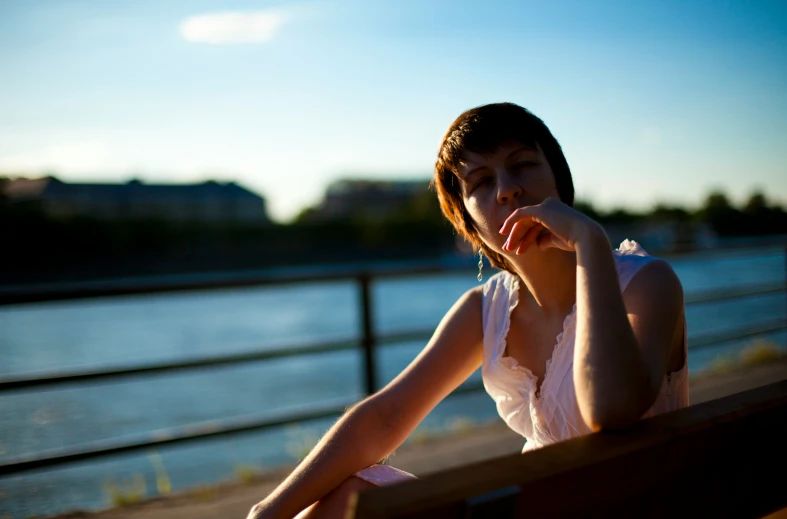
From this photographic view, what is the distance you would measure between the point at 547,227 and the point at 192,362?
2.43 meters

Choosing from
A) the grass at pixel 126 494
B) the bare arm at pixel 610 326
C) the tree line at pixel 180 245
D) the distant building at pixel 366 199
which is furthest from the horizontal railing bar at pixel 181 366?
the distant building at pixel 366 199

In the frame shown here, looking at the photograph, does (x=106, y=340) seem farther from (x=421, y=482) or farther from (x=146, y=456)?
(x=421, y=482)

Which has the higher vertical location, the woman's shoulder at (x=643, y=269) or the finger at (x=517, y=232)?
the finger at (x=517, y=232)

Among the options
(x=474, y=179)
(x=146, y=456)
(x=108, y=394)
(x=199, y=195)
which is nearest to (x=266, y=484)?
(x=474, y=179)

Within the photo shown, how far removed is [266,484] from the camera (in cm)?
291

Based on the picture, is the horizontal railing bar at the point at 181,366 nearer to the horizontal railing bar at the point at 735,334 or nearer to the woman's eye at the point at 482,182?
the horizontal railing bar at the point at 735,334

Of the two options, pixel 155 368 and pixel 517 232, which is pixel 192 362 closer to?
pixel 155 368

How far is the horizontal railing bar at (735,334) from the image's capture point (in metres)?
4.94

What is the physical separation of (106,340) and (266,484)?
74.5ft

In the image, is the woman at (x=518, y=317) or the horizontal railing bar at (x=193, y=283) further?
the horizontal railing bar at (x=193, y=283)

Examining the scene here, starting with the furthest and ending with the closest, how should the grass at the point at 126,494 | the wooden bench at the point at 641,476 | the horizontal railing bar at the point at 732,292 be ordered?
the horizontal railing bar at the point at 732,292
the grass at the point at 126,494
the wooden bench at the point at 641,476

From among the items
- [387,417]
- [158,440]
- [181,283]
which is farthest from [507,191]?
[158,440]

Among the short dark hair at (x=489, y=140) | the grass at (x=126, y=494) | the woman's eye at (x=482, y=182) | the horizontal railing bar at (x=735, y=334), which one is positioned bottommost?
the grass at (x=126, y=494)

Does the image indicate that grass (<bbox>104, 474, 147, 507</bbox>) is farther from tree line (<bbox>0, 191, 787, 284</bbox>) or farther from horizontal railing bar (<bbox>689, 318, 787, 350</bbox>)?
tree line (<bbox>0, 191, 787, 284</bbox>)
